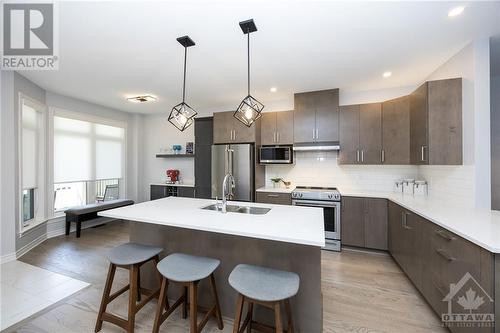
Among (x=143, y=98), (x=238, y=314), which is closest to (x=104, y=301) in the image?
(x=238, y=314)

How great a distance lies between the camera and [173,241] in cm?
213

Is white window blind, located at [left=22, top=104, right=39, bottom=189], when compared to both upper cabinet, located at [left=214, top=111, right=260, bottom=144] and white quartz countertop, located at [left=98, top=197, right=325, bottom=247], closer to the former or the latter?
white quartz countertop, located at [left=98, top=197, right=325, bottom=247]

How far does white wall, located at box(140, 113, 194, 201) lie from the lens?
5316 millimetres

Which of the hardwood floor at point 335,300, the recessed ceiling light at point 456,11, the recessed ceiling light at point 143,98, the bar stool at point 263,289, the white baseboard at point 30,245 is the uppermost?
the recessed ceiling light at point 143,98

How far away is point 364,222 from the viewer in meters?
3.24

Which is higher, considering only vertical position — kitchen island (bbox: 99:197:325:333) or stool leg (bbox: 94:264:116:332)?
kitchen island (bbox: 99:197:325:333)

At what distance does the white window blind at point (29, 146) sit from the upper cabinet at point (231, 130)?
304cm

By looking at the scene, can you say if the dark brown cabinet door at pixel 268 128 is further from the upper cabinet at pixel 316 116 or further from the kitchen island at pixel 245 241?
the kitchen island at pixel 245 241

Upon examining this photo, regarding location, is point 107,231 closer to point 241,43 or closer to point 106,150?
point 106,150

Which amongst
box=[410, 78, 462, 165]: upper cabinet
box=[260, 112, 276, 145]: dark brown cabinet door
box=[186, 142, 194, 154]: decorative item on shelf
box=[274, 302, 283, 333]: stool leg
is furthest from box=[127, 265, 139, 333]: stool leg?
box=[186, 142, 194, 154]: decorative item on shelf

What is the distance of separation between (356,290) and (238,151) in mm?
2695

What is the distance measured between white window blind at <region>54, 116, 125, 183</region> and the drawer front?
148 inches

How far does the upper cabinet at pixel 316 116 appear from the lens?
11.7 ft

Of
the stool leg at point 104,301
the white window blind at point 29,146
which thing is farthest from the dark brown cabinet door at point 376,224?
the white window blind at point 29,146
